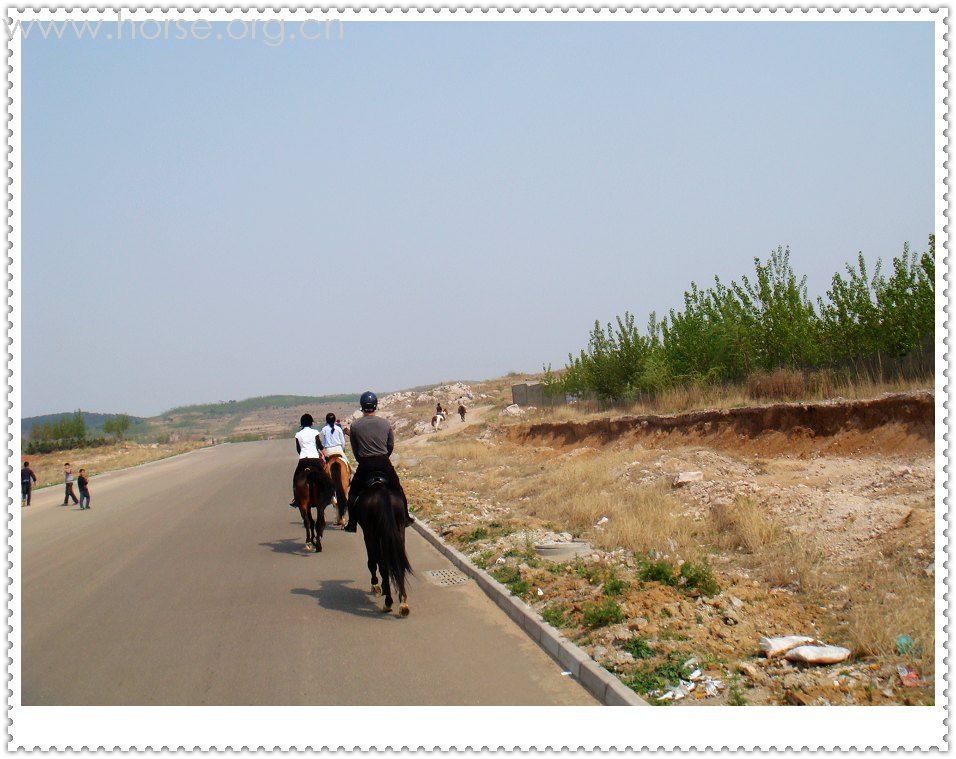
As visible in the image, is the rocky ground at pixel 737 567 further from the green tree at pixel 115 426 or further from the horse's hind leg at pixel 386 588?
the green tree at pixel 115 426

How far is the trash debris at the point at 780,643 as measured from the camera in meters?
6.29

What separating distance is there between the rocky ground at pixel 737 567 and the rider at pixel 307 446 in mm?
2783

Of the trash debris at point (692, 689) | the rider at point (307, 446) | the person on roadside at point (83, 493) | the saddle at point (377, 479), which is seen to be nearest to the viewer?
the trash debris at point (692, 689)

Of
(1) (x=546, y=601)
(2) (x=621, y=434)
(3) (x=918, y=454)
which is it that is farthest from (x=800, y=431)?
(1) (x=546, y=601)

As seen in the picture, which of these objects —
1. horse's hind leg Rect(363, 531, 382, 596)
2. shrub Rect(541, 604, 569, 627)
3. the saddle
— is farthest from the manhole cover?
shrub Rect(541, 604, 569, 627)

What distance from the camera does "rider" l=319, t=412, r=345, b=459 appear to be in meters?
14.0

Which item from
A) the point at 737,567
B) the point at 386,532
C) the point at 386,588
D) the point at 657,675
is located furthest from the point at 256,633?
the point at 737,567

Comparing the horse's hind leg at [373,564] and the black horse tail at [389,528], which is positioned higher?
the black horse tail at [389,528]

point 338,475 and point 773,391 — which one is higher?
point 773,391

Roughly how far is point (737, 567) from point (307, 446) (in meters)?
7.39

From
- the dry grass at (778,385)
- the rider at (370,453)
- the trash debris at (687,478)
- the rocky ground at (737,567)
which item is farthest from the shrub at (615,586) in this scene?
the dry grass at (778,385)

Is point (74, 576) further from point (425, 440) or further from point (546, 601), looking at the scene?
point (425, 440)

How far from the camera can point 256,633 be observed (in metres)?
7.81

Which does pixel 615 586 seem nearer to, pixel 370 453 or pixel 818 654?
pixel 818 654
